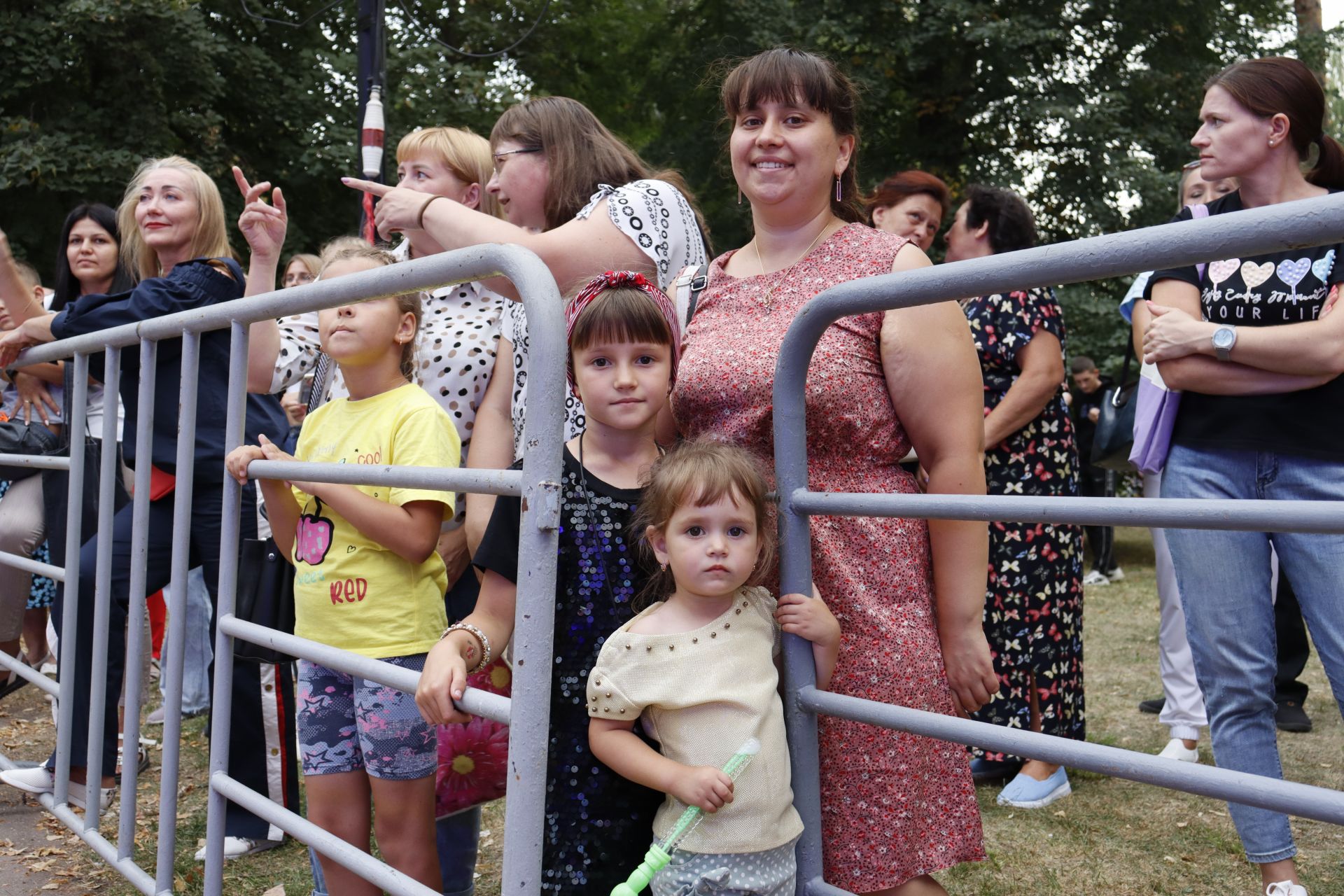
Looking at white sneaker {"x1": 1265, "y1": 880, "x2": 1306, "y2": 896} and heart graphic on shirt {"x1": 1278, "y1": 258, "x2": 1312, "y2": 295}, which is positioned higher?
heart graphic on shirt {"x1": 1278, "y1": 258, "x2": 1312, "y2": 295}

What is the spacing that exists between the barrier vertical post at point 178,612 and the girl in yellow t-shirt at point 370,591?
13.0 inches

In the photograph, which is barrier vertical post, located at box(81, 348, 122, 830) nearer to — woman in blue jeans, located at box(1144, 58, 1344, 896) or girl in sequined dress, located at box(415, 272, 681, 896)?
girl in sequined dress, located at box(415, 272, 681, 896)

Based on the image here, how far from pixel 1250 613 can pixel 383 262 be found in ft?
6.83

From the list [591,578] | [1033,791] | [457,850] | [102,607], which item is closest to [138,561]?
[102,607]

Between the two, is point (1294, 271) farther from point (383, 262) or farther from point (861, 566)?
point (383, 262)

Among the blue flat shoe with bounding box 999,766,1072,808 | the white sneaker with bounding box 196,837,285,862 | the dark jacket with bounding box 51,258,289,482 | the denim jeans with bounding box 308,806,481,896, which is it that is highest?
the dark jacket with bounding box 51,258,289,482

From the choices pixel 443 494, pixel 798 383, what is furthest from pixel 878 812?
pixel 443 494

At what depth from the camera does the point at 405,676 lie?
78.5 inches

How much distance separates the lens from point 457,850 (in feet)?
9.80

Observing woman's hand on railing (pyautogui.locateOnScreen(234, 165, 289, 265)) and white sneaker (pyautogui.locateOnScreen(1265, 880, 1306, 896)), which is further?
woman's hand on railing (pyautogui.locateOnScreen(234, 165, 289, 265))

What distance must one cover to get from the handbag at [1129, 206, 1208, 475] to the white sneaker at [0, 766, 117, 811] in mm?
2969

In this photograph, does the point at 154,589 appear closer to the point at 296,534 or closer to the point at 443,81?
the point at 296,534

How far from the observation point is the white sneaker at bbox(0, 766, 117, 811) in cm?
354

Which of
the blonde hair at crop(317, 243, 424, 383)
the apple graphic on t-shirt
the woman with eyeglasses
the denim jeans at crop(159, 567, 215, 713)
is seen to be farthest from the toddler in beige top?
the denim jeans at crop(159, 567, 215, 713)
